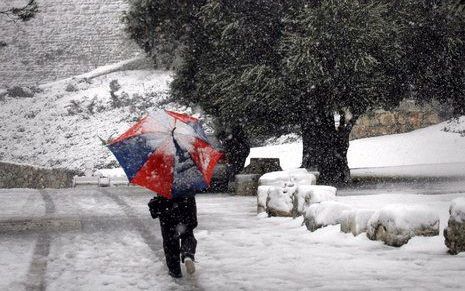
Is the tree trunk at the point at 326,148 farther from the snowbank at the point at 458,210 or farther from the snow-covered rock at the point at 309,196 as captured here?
the snowbank at the point at 458,210

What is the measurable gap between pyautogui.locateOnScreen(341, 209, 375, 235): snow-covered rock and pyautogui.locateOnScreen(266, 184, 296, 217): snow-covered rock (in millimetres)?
2225

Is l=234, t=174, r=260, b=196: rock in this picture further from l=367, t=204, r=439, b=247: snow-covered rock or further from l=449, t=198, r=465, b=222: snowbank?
l=449, t=198, r=465, b=222: snowbank

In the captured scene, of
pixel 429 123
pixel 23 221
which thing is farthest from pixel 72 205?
pixel 429 123

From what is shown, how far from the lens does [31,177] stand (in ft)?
93.5

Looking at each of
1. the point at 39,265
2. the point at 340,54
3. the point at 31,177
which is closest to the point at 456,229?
the point at 39,265

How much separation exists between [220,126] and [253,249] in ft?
40.2

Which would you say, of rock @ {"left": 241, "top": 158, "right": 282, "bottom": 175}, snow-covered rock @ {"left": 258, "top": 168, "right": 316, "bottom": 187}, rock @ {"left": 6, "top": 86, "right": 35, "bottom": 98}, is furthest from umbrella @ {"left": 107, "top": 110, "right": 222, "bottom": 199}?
rock @ {"left": 6, "top": 86, "right": 35, "bottom": 98}

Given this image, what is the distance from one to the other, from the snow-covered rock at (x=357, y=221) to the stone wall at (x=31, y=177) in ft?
74.5

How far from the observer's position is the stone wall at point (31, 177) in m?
28.3

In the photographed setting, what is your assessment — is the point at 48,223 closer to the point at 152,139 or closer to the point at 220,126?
the point at 152,139

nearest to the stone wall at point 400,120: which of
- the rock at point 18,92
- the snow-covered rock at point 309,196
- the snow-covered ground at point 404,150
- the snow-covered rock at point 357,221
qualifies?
the snow-covered ground at point 404,150

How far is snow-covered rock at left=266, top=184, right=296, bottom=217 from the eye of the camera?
381 inches

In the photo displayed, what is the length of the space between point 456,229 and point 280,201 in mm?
4124

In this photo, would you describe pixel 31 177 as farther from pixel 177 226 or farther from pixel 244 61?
Result: pixel 177 226
